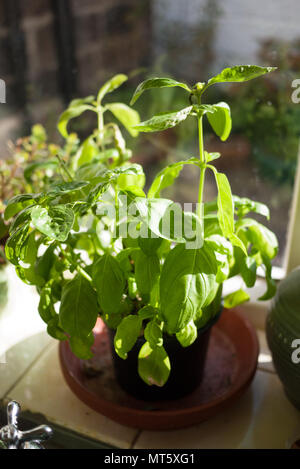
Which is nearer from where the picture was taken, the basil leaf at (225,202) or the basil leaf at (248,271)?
the basil leaf at (225,202)

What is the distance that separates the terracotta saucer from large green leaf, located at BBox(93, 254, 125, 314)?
0.82 feet

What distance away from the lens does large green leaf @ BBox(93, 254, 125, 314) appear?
744mm

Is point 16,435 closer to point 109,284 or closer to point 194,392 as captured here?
point 109,284

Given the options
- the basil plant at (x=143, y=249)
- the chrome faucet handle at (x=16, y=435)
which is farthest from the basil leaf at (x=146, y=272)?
the chrome faucet handle at (x=16, y=435)

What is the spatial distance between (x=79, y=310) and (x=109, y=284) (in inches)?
Answer: 2.3

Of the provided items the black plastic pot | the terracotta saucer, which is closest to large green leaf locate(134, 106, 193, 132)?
the black plastic pot

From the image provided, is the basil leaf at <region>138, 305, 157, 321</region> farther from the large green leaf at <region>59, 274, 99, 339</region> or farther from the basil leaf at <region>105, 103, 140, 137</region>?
the basil leaf at <region>105, 103, 140, 137</region>

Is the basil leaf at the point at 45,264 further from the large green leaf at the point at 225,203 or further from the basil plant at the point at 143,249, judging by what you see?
the large green leaf at the point at 225,203

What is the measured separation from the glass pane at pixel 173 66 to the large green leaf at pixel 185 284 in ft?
1.65

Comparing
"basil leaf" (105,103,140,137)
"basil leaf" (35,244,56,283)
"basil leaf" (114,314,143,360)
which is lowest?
"basil leaf" (114,314,143,360)

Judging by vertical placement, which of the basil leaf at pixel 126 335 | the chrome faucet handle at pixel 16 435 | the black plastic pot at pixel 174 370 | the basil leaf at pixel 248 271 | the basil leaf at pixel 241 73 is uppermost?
the basil leaf at pixel 241 73

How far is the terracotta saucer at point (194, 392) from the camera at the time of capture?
89 cm

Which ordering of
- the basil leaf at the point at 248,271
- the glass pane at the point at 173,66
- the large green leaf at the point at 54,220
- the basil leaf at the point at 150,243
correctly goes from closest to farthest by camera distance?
the large green leaf at the point at 54,220
the basil leaf at the point at 150,243
the basil leaf at the point at 248,271
the glass pane at the point at 173,66

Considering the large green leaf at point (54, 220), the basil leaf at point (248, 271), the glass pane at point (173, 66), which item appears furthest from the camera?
the glass pane at point (173, 66)
